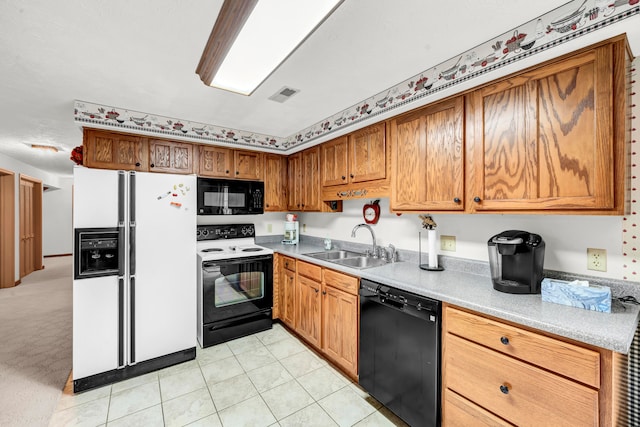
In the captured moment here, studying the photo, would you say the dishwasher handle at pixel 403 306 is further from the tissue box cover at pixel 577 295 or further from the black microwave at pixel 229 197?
the black microwave at pixel 229 197

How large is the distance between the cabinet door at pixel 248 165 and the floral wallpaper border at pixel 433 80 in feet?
0.48

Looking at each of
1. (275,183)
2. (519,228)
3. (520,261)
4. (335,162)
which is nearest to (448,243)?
(519,228)

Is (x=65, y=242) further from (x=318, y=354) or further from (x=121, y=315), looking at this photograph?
(x=318, y=354)

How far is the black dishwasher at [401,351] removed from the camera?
1568 mm

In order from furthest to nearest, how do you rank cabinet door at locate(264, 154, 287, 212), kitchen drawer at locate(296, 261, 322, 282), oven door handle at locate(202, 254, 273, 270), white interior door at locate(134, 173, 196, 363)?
1. cabinet door at locate(264, 154, 287, 212)
2. oven door handle at locate(202, 254, 273, 270)
3. kitchen drawer at locate(296, 261, 322, 282)
4. white interior door at locate(134, 173, 196, 363)

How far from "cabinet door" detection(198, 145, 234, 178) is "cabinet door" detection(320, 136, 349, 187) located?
1140 millimetres

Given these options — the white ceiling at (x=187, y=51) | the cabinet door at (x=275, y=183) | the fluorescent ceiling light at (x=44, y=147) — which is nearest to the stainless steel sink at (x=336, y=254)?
the cabinet door at (x=275, y=183)

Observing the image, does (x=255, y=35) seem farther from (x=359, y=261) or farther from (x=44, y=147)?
(x=44, y=147)

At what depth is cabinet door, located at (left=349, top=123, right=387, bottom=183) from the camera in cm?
232

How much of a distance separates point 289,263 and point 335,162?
1192 mm

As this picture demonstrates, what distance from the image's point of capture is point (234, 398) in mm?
2031

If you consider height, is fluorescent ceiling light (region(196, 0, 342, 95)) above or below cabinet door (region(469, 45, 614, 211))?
above

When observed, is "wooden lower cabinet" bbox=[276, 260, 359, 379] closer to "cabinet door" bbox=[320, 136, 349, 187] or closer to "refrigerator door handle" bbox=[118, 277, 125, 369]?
"cabinet door" bbox=[320, 136, 349, 187]

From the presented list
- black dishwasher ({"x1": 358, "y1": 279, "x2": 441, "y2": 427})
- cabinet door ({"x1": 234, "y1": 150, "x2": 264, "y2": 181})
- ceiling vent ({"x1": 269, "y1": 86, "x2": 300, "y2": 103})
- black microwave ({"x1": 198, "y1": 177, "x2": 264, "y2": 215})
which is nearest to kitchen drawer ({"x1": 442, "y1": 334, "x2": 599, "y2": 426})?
black dishwasher ({"x1": 358, "y1": 279, "x2": 441, "y2": 427})
